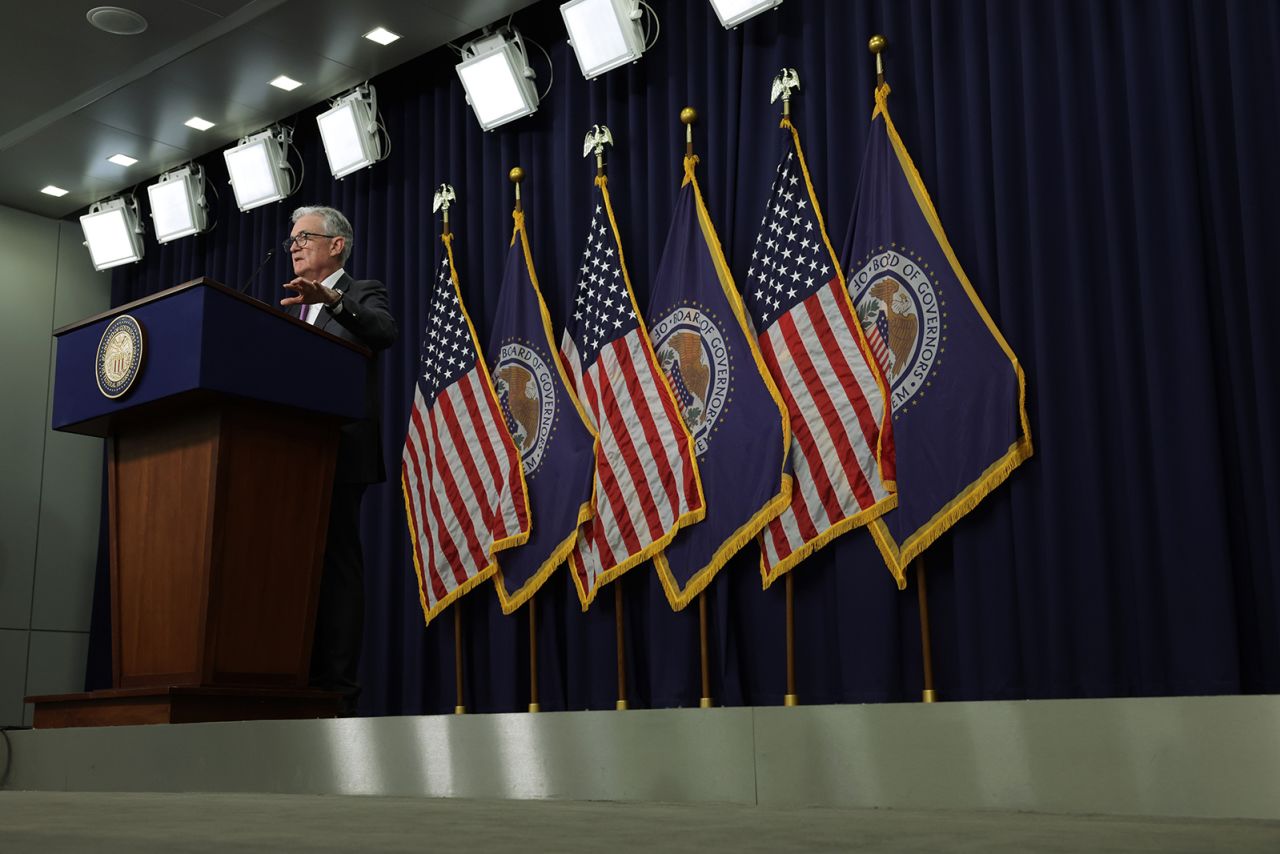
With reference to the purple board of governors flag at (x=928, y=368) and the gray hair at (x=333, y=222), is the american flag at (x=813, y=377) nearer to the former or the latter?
the purple board of governors flag at (x=928, y=368)

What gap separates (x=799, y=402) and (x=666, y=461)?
1.71ft

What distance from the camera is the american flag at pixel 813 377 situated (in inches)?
152

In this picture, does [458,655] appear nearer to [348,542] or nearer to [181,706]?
[348,542]

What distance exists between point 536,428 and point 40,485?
3319 mm

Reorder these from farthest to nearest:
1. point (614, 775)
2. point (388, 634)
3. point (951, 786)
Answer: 1. point (388, 634)
2. point (614, 775)
3. point (951, 786)

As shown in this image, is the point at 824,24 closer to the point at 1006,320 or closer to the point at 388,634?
the point at 1006,320

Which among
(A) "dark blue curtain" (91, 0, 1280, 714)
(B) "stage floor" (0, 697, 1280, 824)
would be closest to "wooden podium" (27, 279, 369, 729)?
(B) "stage floor" (0, 697, 1280, 824)

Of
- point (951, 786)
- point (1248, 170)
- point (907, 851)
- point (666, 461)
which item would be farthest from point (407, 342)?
point (907, 851)

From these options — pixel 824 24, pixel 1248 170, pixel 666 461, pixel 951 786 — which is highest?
pixel 824 24

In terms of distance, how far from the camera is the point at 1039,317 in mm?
3668

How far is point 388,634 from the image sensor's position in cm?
524

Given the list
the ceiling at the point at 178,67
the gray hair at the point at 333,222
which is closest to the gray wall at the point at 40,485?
the ceiling at the point at 178,67

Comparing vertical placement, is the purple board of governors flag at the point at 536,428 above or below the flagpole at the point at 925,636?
above

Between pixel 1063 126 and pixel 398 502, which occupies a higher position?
pixel 1063 126
